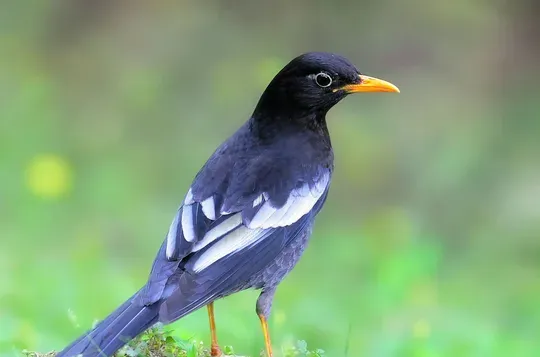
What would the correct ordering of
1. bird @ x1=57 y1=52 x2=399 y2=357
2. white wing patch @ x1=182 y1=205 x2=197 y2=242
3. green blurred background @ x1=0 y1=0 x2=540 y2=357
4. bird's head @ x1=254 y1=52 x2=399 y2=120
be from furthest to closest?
green blurred background @ x1=0 y1=0 x2=540 y2=357 → bird's head @ x1=254 y1=52 x2=399 y2=120 → white wing patch @ x1=182 y1=205 x2=197 y2=242 → bird @ x1=57 y1=52 x2=399 y2=357

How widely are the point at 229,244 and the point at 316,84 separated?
1182mm

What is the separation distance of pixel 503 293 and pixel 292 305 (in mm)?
2185

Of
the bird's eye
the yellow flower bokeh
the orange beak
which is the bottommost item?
the orange beak

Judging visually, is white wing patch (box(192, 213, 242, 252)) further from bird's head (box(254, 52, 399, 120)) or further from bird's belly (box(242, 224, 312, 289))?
bird's head (box(254, 52, 399, 120))

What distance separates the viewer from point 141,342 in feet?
16.3

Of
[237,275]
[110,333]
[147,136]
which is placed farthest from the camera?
→ [147,136]

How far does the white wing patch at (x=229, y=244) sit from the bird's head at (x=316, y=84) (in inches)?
35.2

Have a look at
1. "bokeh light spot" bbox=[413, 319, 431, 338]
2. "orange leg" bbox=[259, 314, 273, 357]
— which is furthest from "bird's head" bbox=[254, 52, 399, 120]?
"bokeh light spot" bbox=[413, 319, 431, 338]

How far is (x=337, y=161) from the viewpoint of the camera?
11203 millimetres

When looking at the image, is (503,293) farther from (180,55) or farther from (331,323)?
(180,55)

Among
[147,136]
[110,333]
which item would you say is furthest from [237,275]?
[147,136]

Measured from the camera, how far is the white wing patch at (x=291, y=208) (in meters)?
5.40

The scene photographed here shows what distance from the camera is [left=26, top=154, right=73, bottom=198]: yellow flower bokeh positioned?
31.7 feet

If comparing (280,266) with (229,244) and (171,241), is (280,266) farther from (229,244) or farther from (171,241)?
(171,241)
